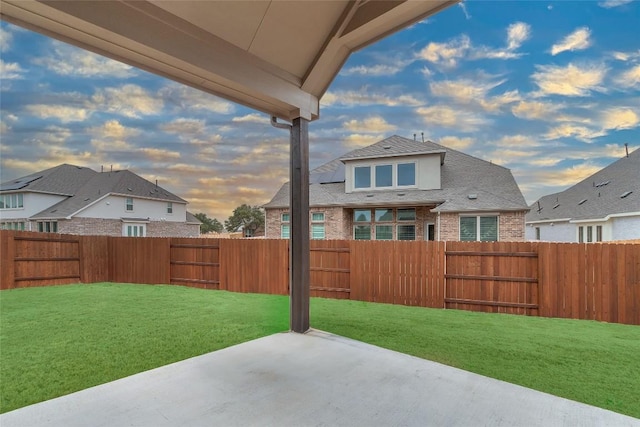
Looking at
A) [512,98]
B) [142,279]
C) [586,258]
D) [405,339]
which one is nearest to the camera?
[405,339]

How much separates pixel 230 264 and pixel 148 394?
443 centimetres

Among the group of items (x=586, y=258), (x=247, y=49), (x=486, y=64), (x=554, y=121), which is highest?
(x=486, y=64)

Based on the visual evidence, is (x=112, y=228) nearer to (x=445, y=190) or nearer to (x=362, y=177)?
(x=362, y=177)

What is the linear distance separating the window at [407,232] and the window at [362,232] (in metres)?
0.94

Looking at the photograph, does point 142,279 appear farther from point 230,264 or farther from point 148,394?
point 148,394

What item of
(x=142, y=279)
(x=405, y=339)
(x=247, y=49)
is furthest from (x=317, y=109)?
(x=142, y=279)

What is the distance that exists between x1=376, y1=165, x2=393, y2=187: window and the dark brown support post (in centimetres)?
685

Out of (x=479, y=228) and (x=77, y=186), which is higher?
(x=77, y=186)

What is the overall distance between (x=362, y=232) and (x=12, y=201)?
325 inches

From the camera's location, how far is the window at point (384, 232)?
989 centimetres

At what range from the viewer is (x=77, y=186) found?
4215 mm

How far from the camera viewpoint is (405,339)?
3.47 m

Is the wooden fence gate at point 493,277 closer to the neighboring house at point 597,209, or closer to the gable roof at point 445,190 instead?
the gable roof at point 445,190

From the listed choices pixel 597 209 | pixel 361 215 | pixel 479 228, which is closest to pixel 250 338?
pixel 361 215
